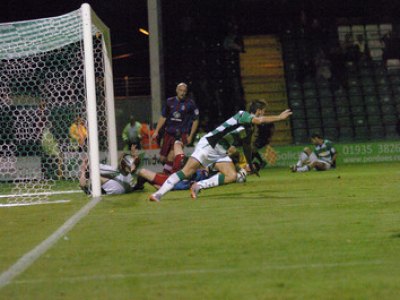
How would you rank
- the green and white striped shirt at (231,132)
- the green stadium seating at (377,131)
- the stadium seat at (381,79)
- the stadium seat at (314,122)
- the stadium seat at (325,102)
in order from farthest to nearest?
the stadium seat at (381,79) → the stadium seat at (325,102) → the stadium seat at (314,122) → the green stadium seating at (377,131) → the green and white striped shirt at (231,132)

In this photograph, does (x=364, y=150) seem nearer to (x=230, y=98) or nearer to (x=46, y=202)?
(x=230, y=98)

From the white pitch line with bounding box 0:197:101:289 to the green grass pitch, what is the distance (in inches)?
3.0

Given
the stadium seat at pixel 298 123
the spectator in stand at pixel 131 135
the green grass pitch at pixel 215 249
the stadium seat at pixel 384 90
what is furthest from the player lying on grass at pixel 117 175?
the stadium seat at pixel 384 90

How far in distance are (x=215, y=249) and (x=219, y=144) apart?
6.34 meters

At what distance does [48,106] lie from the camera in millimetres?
16172

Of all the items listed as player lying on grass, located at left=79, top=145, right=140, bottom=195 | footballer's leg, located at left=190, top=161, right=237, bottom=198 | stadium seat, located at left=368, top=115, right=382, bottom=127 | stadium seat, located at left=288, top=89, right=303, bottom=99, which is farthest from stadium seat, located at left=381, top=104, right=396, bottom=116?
footballer's leg, located at left=190, top=161, right=237, bottom=198

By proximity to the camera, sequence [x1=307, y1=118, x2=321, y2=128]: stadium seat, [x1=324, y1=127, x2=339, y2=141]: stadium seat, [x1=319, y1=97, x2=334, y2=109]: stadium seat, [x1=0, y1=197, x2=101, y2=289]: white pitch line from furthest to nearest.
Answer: [x1=319, y1=97, x2=334, y2=109]: stadium seat → [x1=307, y1=118, x2=321, y2=128]: stadium seat → [x1=324, y1=127, x2=339, y2=141]: stadium seat → [x1=0, y1=197, x2=101, y2=289]: white pitch line

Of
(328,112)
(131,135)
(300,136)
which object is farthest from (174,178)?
(328,112)

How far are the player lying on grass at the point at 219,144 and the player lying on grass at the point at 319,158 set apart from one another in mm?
9955

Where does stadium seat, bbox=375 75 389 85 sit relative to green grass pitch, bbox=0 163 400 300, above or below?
above

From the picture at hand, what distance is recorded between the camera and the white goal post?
48.5ft

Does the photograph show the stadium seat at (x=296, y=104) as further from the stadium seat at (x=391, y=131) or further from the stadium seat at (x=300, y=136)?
the stadium seat at (x=391, y=131)

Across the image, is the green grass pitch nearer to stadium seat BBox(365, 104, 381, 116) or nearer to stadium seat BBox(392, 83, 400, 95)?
stadium seat BBox(365, 104, 381, 116)

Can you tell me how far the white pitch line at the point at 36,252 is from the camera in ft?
20.1
